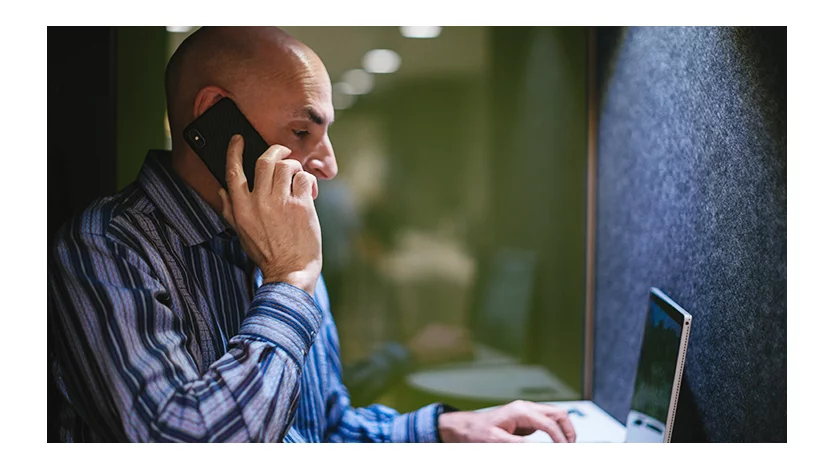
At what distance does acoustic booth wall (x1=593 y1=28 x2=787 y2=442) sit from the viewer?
0.92 meters

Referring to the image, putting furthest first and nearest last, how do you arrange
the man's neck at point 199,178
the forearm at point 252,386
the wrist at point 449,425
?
1. the wrist at point 449,425
2. the man's neck at point 199,178
3. the forearm at point 252,386

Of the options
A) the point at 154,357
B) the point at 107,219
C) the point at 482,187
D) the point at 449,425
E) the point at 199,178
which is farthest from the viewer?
the point at 482,187

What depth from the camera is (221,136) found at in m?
0.99

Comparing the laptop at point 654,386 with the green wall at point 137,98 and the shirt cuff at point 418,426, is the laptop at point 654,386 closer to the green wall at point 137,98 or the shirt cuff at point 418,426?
the shirt cuff at point 418,426

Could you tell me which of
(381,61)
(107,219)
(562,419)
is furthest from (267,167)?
(562,419)

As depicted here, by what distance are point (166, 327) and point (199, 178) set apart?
0.27 metres

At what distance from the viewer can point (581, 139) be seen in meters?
1.26

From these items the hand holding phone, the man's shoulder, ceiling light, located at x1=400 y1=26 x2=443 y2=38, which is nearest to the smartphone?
the hand holding phone

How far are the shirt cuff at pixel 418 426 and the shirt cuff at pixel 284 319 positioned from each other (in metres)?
0.35

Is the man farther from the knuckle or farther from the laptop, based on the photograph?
the laptop

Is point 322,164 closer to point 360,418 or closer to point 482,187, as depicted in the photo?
point 482,187

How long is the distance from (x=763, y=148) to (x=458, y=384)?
0.67 m

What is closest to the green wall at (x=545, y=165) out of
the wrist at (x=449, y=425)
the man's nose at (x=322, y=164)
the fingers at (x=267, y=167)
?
the wrist at (x=449, y=425)

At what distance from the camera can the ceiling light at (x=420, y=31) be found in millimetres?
1191
